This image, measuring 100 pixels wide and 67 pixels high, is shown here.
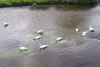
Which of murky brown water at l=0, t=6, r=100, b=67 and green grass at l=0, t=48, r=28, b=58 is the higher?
murky brown water at l=0, t=6, r=100, b=67

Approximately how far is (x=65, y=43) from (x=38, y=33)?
3.72m

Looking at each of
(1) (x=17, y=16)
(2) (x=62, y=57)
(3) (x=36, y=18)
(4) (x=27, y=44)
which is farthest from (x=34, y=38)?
(1) (x=17, y=16)

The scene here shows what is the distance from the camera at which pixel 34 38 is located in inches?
779

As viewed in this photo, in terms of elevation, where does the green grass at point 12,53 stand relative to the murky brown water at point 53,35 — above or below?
below

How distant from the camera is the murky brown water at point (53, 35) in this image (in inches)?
633

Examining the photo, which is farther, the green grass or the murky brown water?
the green grass

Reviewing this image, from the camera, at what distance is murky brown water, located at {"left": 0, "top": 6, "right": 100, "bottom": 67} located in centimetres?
1608

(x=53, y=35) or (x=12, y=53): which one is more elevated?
(x=53, y=35)

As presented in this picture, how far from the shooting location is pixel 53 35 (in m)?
20.3

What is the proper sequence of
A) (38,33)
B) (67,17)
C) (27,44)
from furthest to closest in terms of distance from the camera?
1. (67,17)
2. (38,33)
3. (27,44)

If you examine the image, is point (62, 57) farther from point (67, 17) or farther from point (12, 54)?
point (67, 17)

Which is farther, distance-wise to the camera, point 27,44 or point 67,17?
point 67,17

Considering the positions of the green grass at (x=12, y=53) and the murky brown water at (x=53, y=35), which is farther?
the green grass at (x=12, y=53)

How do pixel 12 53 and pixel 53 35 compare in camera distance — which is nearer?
pixel 12 53
